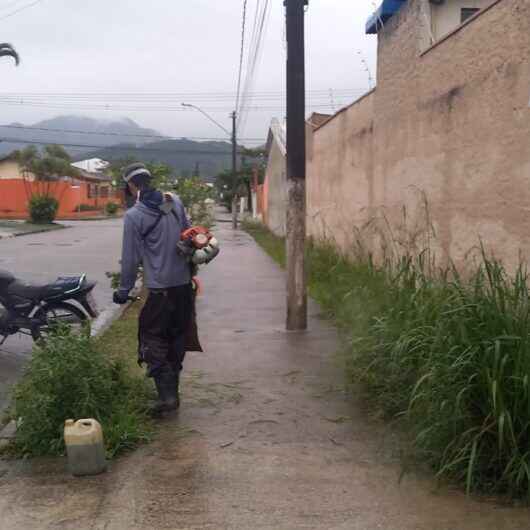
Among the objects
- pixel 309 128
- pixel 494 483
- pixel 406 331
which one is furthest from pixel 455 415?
pixel 309 128

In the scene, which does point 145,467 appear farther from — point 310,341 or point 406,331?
point 310,341

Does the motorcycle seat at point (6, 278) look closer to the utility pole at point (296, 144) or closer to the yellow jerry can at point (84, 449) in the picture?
the utility pole at point (296, 144)

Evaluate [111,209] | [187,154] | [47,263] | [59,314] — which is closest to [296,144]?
[59,314]

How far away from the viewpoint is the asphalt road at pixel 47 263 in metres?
7.73

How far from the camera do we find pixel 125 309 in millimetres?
10742

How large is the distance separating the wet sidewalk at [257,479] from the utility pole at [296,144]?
6.92ft

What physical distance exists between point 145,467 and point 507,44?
460 centimetres

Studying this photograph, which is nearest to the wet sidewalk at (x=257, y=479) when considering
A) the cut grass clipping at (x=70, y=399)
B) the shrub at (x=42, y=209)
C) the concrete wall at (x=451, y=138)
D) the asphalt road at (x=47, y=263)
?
the cut grass clipping at (x=70, y=399)

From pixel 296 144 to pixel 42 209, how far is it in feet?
106

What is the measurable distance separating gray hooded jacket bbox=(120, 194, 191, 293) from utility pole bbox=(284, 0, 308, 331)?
10.0ft

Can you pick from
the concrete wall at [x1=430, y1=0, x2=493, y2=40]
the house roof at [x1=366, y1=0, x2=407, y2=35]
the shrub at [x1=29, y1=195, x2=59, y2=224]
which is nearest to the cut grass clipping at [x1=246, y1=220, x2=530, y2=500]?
the concrete wall at [x1=430, y1=0, x2=493, y2=40]

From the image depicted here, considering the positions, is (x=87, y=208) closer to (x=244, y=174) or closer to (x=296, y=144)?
(x=244, y=174)

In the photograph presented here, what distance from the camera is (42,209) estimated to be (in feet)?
126

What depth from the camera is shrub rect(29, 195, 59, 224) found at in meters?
38.5
